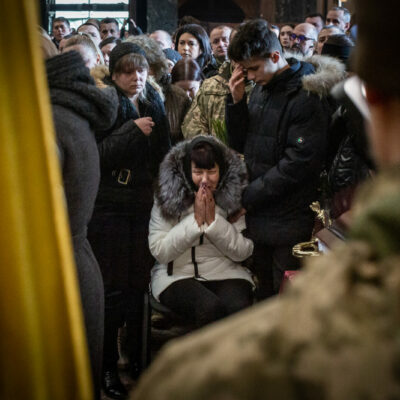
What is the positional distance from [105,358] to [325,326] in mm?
3276

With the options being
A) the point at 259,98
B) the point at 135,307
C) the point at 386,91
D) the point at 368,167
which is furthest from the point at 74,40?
the point at 386,91

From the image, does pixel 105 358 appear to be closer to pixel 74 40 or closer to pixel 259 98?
pixel 259 98

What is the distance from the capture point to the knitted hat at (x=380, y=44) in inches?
28.0

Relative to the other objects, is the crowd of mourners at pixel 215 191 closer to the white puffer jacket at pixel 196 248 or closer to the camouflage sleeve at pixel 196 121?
the white puffer jacket at pixel 196 248

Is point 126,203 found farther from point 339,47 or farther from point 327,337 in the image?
point 327,337

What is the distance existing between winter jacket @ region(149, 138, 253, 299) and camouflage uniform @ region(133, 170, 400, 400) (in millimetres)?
3140

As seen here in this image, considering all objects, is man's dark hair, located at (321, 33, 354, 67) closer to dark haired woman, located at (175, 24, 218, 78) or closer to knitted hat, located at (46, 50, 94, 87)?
dark haired woman, located at (175, 24, 218, 78)

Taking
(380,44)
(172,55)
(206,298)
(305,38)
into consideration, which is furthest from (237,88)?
(305,38)

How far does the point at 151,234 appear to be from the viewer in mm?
3947

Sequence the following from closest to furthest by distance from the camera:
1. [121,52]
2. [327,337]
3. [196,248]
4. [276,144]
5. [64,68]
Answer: [327,337]
[64,68]
[276,144]
[196,248]
[121,52]

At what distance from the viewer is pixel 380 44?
72cm

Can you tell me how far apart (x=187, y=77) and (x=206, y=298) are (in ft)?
7.36

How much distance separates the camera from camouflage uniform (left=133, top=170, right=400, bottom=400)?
637 mm

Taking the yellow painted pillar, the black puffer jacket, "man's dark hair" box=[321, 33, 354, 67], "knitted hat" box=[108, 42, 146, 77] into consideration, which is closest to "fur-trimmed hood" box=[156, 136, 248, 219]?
the black puffer jacket
